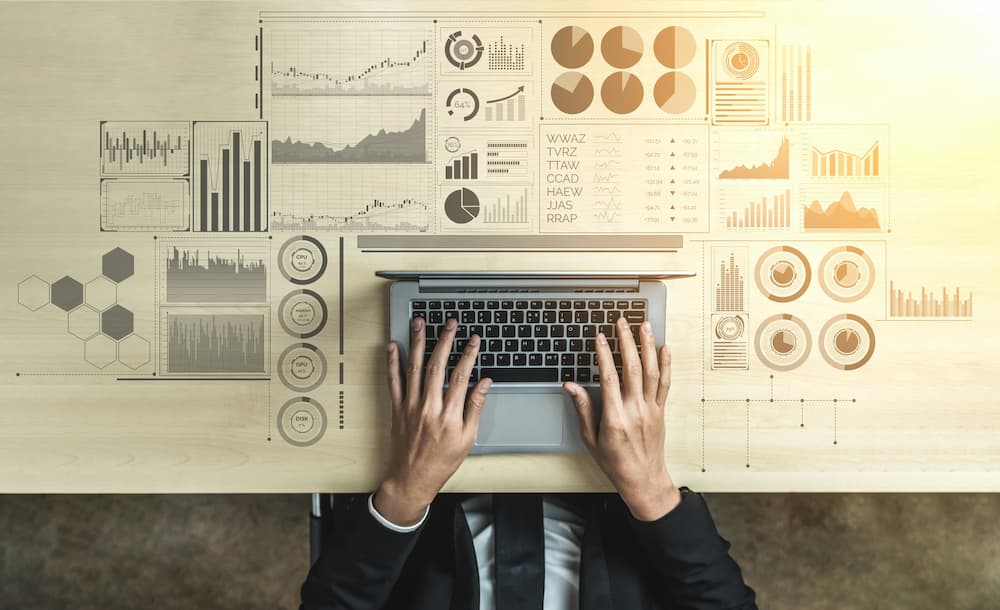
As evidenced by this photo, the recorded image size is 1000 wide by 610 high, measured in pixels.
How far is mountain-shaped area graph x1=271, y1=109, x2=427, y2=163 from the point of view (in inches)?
34.5

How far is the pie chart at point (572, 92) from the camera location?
878mm

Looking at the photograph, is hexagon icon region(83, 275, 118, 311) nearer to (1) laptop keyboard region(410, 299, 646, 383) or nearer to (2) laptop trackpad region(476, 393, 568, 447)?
(1) laptop keyboard region(410, 299, 646, 383)

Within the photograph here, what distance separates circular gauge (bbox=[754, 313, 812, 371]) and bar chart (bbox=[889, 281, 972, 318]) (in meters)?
0.15

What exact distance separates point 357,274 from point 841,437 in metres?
0.81

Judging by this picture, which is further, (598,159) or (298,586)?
(298,586)

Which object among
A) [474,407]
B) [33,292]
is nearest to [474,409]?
[474,407]

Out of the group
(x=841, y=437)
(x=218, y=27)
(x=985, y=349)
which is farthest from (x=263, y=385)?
(x=985, y=349)

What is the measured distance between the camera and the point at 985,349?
Result: 0.88 m

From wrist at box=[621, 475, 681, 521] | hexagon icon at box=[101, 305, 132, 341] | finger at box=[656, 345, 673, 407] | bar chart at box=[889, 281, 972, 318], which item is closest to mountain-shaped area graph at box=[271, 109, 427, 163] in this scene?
hexagon icon at box=[101, 305, 132, 341]

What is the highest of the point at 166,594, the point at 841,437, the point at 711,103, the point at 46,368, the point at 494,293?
the point at 711,103

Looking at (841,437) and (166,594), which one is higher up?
(841,437)

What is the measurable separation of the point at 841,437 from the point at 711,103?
57cm

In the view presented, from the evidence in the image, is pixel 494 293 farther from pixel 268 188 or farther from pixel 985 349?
pixel 985 349

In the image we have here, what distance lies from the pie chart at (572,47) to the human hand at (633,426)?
0.42m
